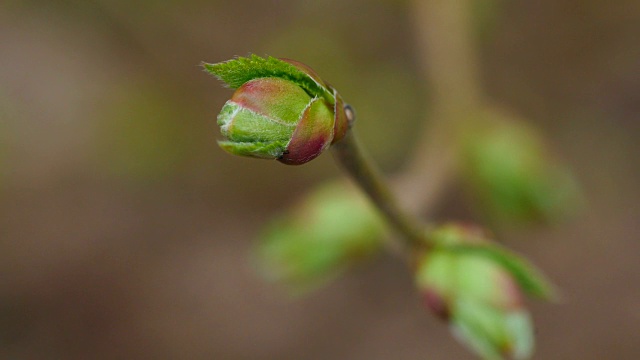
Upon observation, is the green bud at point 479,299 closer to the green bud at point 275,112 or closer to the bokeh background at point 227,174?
the green bud at point 275,112

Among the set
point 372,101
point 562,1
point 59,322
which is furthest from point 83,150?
point 562,1

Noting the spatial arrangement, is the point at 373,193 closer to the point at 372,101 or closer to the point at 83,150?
the point at 372,101

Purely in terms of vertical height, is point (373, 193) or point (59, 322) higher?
point (59, 322)

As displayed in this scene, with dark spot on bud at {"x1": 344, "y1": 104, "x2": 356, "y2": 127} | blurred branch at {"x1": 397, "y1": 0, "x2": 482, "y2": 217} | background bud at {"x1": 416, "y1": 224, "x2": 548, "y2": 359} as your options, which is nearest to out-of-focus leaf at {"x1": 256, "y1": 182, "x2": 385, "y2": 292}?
blurred branch at {"x1": 397, "y1": 0, "x2": 482, "y2": 217}

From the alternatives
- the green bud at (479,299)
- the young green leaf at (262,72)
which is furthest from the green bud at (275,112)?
the green bud at (479,299)

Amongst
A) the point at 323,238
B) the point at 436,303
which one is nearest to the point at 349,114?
the point at 436,303

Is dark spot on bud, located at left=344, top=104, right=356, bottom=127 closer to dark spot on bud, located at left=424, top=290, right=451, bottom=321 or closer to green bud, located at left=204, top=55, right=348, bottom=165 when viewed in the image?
green bud, located at left=204, top=55, right=348, bottom=165
